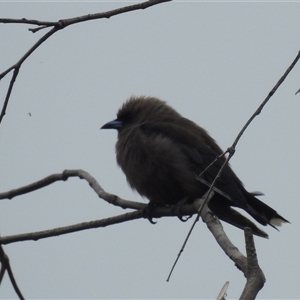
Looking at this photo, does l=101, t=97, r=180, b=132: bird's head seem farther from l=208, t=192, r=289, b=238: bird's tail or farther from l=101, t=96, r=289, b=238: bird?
l=208, t=192, r=289, b=238: bird's tail

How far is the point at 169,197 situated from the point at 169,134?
0.62m

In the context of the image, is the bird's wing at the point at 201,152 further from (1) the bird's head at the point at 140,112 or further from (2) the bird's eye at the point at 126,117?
(2) the bird's eye at the point at 126,117

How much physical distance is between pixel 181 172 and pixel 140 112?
113cm

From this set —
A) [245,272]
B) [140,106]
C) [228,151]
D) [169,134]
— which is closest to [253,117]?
[228,151]

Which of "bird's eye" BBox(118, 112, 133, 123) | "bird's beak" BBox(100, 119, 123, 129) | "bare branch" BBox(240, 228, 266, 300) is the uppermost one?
"bird's eye" BBox(118, 112, 133, 123)

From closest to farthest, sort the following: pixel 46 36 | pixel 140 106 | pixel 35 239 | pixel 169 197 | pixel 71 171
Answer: pixel 46 36
pixel 35 239
pixel 71 171
pixel 169 197
pixel 140 106

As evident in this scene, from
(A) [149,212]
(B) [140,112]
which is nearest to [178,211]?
(A) [149,212]

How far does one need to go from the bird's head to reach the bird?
0.20 metres

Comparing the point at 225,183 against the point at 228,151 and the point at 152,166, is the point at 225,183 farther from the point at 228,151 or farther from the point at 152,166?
the point at 228,151

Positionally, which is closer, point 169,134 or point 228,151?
point 228,151

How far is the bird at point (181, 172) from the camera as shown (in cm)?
552

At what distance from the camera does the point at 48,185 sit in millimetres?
5250

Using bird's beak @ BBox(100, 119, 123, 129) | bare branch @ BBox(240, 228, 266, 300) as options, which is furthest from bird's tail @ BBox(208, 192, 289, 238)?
→ bare branch @ BBox(240, 228, 266, 300)

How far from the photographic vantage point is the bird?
552cm
